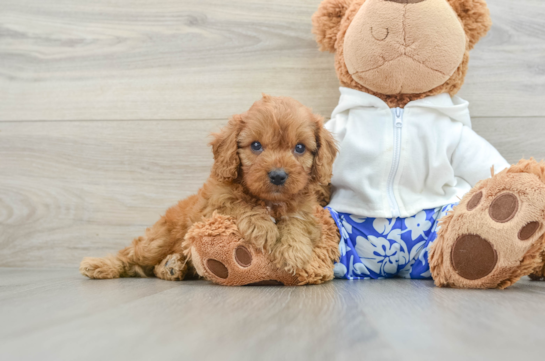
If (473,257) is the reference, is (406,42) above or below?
above

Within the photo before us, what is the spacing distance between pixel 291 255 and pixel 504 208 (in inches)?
22.4

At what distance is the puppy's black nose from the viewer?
119 cm

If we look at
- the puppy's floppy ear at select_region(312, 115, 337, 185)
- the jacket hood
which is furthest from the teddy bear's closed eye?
the puppy's floppy ear at select_region(312, 115, 337, 185)

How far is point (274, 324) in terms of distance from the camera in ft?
2.47

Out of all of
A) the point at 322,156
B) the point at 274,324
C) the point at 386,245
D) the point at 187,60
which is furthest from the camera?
the point at 187,60

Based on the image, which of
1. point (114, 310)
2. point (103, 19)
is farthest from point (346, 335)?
point (103, 19)

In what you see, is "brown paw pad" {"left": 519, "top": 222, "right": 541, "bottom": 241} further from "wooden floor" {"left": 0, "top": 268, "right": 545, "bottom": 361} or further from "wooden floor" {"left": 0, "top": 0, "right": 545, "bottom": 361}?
→ "wooden floor" {"left": 0, "top": 0, "right": 545, "bottom": 361}

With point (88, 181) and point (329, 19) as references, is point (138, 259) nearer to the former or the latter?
point (88, 181)

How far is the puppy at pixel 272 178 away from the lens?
4.00 feet

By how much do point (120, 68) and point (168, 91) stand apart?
0.80 feet

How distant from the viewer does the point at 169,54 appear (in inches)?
74.1

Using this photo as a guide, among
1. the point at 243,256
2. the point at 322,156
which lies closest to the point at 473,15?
the point at 322,156

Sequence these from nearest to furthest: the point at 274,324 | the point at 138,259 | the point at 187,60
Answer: the point at 274,324 → the point at 138,259 → the point at 187,60

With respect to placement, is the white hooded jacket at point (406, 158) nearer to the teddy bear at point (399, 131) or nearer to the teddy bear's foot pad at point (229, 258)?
the teddy bear at point (399, 131)
